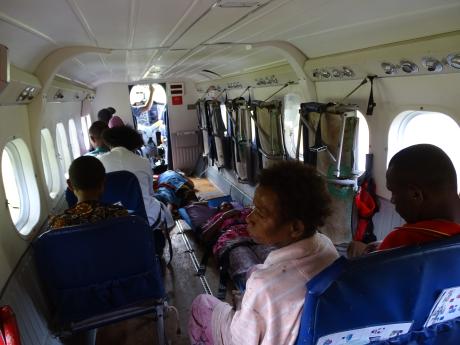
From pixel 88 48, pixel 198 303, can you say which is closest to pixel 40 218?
pixel 88 48

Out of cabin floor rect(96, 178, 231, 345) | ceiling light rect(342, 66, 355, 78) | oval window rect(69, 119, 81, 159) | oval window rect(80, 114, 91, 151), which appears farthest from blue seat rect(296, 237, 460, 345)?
oval window rect(80, 114, 91, 151)

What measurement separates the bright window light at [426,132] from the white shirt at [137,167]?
7.74 feet

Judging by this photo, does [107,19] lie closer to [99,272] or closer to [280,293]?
[99,272]

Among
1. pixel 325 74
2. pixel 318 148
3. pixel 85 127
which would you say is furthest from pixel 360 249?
pixel 85 127

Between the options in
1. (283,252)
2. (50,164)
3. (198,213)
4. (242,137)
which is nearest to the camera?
(283,252)

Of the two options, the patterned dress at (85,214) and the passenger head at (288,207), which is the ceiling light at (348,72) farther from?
the patterned dress at (85,214)

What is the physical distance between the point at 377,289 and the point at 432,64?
72.8 inches

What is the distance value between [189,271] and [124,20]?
3003 millimetres

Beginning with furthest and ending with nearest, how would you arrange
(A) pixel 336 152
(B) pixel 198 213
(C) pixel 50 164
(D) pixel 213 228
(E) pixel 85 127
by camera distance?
(E) pixel 85 127 → (B) pixel 198 213 → (D) pixel 213 228 → (C) pixel 50 164 → (A) pixel 336 152

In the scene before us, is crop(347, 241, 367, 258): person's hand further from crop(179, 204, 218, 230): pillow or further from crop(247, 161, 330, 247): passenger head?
→ crop(179, 204, 218, 230): pillow

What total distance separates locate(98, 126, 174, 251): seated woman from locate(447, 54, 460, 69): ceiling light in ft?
8.99

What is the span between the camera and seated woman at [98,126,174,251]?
3510 millimetres

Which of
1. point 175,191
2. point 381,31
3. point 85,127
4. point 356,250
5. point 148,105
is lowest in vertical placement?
point 175,191

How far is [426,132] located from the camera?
302cm
